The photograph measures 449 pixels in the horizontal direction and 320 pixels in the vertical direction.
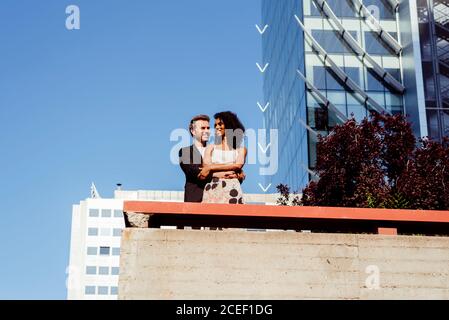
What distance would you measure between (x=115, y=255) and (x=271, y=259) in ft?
483

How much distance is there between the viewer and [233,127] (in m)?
8.61

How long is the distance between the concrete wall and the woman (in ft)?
5.23

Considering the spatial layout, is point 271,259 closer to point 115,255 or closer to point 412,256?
point 412,256

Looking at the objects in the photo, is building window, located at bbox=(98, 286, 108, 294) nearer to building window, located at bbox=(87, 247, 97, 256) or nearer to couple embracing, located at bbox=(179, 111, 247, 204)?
building window, located at bbox=(87, 247, 97, 256)

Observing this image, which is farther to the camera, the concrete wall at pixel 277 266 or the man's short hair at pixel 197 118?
the man's short hair at pixel 197 118

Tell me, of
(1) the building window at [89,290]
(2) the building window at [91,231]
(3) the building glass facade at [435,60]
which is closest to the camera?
(3) the building glass facade at [435,60]

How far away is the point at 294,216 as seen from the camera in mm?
6977

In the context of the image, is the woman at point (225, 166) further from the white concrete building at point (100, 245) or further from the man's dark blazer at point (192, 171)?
the white concrete building at point (100, 245)

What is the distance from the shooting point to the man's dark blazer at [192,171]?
349 inches

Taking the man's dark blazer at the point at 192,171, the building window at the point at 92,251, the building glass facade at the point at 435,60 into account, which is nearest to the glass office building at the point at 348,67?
the building glass facade at the point at 435,60

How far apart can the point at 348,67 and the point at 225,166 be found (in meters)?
35.3

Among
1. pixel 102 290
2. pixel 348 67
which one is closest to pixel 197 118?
pixel 348 67

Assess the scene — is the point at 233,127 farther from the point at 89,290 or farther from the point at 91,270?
the point at 89,290

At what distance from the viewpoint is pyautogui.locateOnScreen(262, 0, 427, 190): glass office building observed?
1633 inches
